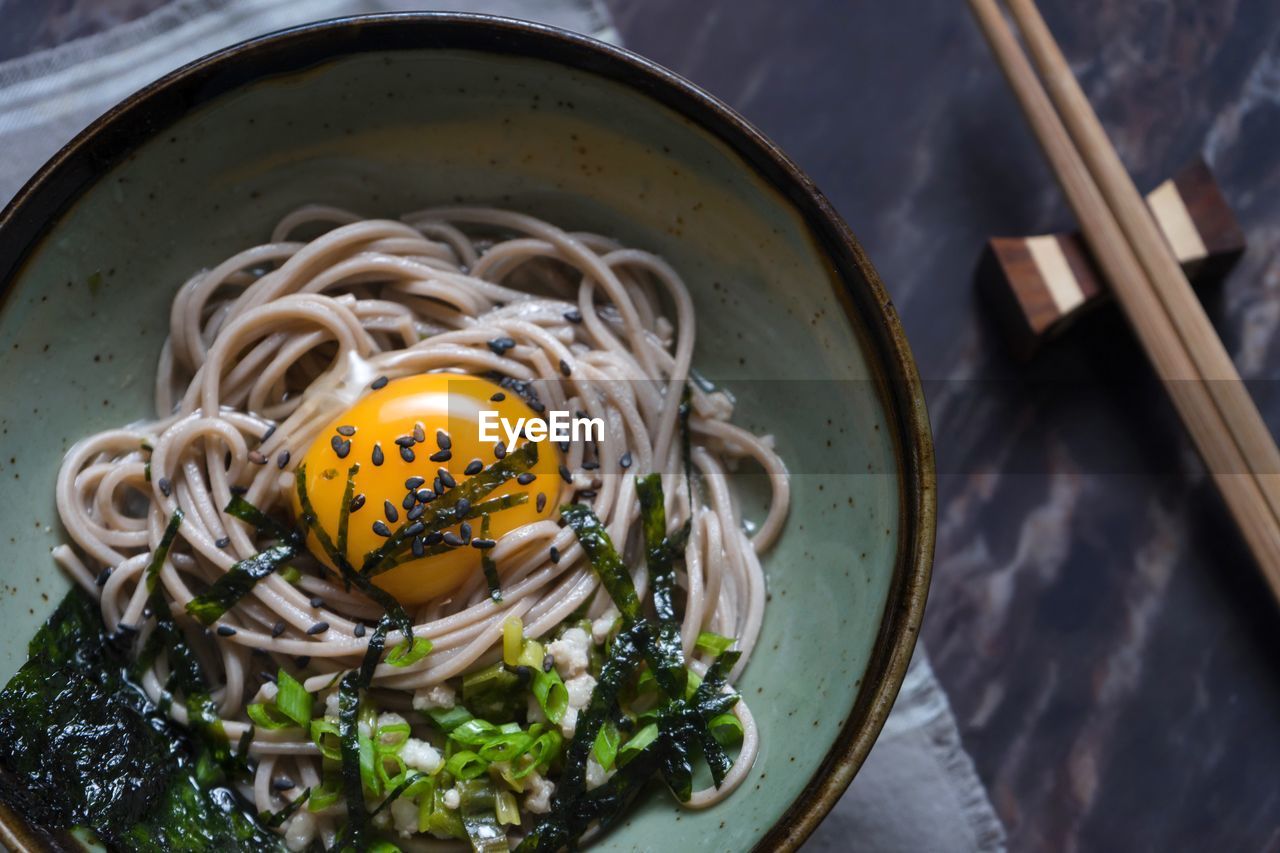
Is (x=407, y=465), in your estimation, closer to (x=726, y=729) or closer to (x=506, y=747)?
(x=506, y=747)

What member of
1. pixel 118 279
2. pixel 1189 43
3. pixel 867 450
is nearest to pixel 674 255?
pixel 867 450

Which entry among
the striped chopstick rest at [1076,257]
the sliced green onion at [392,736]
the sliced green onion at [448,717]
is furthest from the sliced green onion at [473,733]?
the striped chopstick rest at [1076,257]

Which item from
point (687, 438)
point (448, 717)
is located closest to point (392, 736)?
point (448, 717)

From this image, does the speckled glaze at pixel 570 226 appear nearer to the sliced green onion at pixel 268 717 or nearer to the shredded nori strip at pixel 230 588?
the shredded nori strip at pixel 230 588

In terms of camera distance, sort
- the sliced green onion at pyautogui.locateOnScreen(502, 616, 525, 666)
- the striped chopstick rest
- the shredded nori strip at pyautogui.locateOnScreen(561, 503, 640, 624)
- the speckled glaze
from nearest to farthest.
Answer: the speckled glaze, the sliced green onion at pyautogui.locateOnScreen(502, 616, 525, 666), the shredded nori strip at pyautogui.locateOnScreen(561, 503, 640, 624), the striped chopstick rest

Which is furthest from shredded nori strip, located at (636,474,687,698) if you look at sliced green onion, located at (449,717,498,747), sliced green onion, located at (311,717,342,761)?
sliced green onion, located at (311,717,342,761)

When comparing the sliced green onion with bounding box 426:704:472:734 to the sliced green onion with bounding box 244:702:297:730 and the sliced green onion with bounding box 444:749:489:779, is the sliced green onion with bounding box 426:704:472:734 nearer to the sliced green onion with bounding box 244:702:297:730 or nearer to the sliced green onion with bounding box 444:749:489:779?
the sliced green onion with bounding box 444:749:489:779
